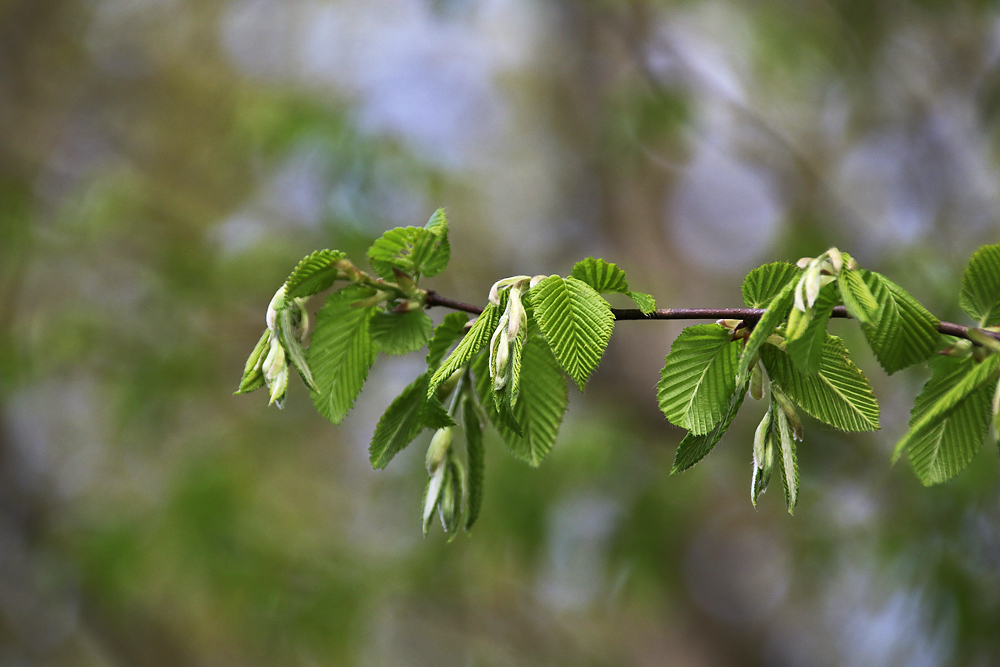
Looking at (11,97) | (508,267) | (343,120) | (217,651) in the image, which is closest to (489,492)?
(508,267)

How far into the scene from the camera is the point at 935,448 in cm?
81

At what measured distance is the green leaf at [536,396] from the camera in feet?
3.35

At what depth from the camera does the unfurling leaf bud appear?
1018 millimetres

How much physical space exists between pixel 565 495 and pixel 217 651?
407 centimetres

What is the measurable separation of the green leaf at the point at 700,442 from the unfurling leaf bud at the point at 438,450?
30 cm

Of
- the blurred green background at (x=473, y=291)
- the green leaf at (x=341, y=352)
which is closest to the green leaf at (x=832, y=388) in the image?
the green leaf at (x=341, y=352)

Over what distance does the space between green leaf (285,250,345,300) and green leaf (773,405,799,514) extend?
53 centimetres

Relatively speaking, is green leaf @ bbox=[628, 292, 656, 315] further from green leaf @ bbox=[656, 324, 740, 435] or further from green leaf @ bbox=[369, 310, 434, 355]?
green leaf @ bbox=[369, 310, 434, 355]

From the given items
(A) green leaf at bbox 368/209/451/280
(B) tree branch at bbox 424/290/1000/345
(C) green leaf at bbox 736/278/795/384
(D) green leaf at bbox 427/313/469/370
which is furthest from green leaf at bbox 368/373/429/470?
(C) green leaf at bbox 736/278/795/384

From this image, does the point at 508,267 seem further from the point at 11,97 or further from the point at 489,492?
the point at 11,97

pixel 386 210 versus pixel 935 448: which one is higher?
pixel 386 210

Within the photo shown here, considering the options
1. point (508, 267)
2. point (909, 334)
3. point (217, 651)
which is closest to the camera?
point (909, 334)

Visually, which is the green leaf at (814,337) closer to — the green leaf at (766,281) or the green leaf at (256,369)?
the green leaf at (766,281)

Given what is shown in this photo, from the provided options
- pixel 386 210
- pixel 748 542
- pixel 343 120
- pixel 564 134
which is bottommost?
pixel 748 542
